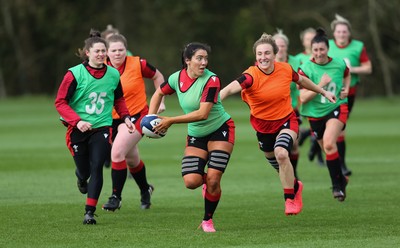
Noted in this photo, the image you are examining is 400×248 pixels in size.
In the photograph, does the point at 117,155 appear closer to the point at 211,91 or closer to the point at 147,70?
the point at 147,70

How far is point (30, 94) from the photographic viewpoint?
52.2 m

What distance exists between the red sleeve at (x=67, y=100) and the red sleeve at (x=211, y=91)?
4.59 ft

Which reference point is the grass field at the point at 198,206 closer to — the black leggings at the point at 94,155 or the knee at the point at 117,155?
the black leggings at the point at 94,155

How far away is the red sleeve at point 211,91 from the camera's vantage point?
10156mm

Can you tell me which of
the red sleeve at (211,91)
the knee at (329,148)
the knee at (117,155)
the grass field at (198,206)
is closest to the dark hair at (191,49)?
the red sleeve at (211,91)

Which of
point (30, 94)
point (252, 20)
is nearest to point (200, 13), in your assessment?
point (252, 20)

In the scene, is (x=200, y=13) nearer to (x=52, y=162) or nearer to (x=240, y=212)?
(x=52, y=162)

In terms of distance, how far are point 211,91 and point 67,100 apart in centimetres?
163

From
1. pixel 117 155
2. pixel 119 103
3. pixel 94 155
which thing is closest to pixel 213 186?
pixel 94 155

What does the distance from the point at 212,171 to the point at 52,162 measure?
8.77 meters

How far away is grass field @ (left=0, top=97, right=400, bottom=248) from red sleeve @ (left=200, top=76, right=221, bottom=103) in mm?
1285

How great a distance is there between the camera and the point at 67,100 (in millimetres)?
10859

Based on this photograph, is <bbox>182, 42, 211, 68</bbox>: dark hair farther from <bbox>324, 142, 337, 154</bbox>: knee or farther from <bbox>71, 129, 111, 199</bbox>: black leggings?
<bbox>324, 142, 337, 154</bbox>: knee

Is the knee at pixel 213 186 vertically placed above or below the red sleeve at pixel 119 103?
below
